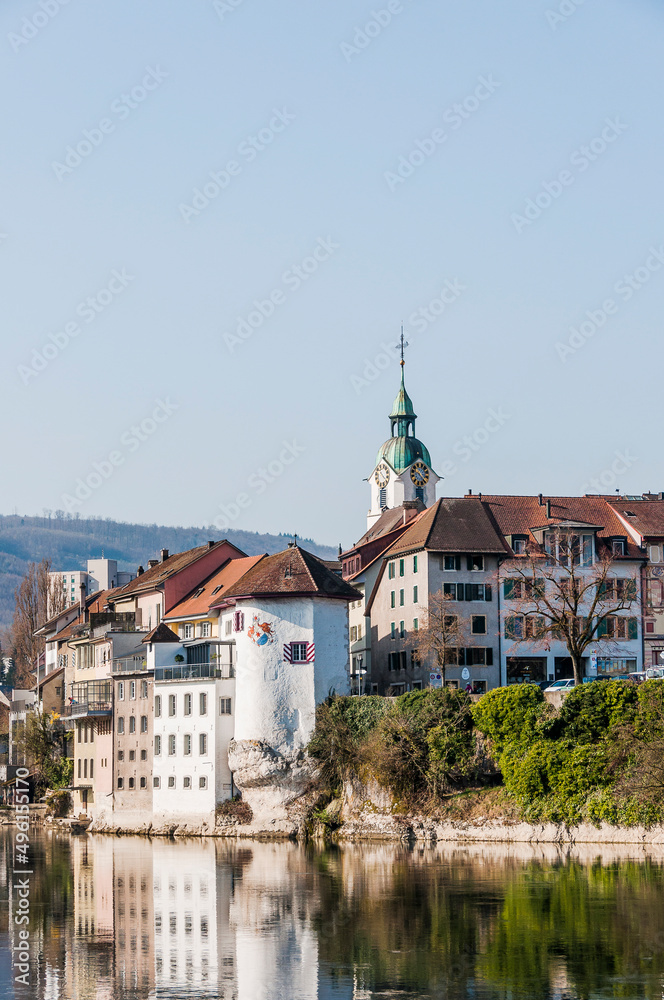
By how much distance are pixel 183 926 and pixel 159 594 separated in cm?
6033

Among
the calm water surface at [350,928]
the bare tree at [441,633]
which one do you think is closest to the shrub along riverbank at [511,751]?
the calm water surface at [350,928]

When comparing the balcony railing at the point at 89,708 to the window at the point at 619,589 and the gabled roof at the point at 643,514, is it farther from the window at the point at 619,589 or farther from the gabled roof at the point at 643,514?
the gabled roof at the point at 643,514

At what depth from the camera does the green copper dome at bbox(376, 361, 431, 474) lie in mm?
147750

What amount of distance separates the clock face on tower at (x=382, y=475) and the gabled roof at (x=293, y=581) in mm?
60881

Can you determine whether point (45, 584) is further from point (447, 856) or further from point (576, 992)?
point (576, 992)

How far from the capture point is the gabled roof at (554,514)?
302ft

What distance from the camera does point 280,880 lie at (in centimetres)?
5550

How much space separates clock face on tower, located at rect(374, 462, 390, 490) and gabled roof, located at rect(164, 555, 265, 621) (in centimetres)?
4663

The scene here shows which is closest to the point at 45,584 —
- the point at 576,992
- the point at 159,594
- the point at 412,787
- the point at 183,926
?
the point at 159,594

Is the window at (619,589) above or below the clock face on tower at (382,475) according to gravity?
below

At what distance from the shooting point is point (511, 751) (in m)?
71.1

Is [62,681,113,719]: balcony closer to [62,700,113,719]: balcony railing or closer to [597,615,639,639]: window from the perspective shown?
[62,700,113,719]: balcony railing

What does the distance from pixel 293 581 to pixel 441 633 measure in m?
10.1

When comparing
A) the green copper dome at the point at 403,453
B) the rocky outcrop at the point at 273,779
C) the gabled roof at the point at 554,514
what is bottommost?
the rocky outcrop at the point at 273,779
